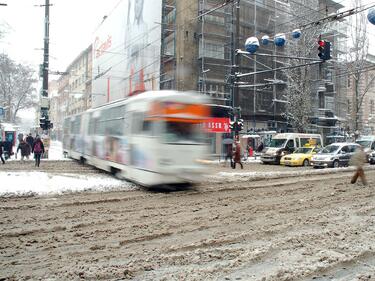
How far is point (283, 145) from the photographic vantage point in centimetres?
2964

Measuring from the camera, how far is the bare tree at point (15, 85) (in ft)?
174

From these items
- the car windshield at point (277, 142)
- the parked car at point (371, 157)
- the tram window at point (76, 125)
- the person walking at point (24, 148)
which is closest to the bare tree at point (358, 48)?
the parked car at point (371, 157)

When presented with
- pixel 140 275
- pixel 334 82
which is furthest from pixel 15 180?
pixel 334 82

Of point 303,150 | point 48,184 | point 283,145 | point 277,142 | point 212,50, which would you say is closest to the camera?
point 48,184

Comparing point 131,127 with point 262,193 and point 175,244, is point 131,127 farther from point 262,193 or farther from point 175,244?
point 175,244

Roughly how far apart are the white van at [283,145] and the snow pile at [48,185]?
53.4 ft

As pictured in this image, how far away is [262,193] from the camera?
41.8 ft

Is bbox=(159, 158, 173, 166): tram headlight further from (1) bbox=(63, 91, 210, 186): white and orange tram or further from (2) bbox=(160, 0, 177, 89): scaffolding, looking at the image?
(2) bbox=(160, 0, 177, 89): scaffolding

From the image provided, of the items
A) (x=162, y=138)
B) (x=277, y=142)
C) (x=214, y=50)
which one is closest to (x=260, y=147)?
(x=277, y=142)

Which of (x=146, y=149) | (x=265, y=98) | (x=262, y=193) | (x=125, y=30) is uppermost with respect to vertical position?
(x=125, y=30)

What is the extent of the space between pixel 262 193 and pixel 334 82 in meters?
37.6

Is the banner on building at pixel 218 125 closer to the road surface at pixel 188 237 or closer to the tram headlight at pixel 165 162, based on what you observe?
the tram headlight at pixel 165 162

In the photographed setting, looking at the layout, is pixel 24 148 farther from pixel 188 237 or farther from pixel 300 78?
pixel 300 78

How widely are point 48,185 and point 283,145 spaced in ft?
66.9
